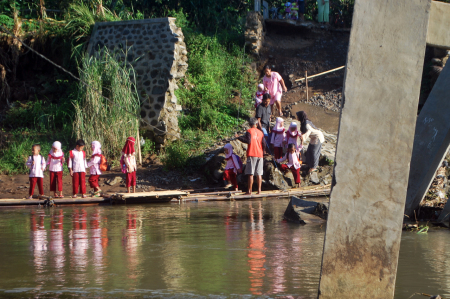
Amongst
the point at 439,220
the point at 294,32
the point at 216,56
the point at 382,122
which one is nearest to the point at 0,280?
the point at 382,122

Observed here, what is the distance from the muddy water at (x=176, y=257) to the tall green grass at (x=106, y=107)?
4.76 metres

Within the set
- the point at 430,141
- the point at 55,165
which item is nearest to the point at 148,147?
the point at 55,165

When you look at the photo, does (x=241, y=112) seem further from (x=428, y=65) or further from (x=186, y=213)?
(x=186, y=213)

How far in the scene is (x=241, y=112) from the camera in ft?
53.7

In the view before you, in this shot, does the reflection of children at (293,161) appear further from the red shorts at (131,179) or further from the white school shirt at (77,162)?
the white school shirt at (77,162)

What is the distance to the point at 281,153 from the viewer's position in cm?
1230

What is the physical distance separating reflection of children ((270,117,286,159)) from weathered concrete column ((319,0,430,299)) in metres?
8.81

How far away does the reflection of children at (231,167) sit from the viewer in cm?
1144

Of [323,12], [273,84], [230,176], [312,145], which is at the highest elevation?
[323,12]

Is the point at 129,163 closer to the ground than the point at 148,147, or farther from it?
closer to the ground

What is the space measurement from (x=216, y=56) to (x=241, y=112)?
315cm

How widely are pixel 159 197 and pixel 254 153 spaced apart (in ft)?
7.47

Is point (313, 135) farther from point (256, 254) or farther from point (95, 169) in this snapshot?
point (256, 254)

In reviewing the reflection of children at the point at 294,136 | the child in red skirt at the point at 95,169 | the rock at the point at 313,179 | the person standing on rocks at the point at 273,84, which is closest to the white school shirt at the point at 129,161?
the child in red skirt at the point at 95,169
